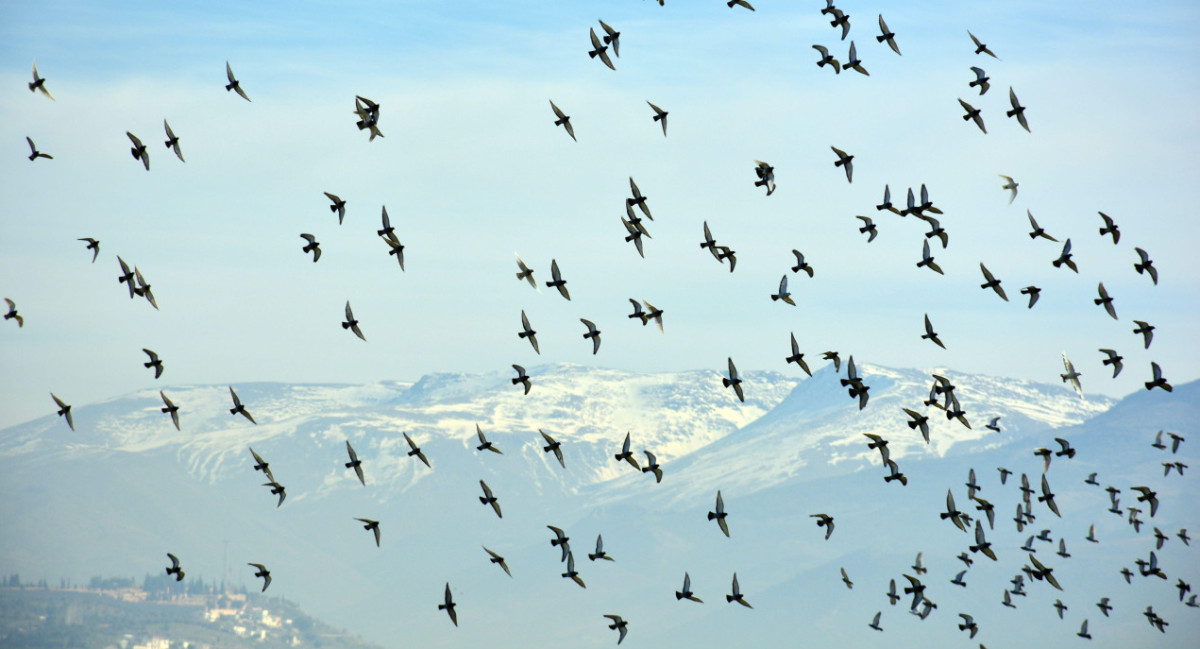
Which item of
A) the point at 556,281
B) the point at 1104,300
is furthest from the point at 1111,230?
the point at 556,281

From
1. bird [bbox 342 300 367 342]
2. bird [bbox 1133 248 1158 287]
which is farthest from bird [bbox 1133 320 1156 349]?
bird [bbox 342 300 367 342]

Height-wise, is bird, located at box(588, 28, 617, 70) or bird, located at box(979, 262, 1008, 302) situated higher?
bird, located at box(588, 28, 617, 70)

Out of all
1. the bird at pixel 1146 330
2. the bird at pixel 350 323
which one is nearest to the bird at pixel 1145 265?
the bird at pixel 1146 330

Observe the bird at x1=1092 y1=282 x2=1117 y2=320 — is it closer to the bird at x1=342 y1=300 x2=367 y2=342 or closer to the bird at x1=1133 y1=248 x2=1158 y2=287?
the bird at x1=1133 y1=248 x2=1158 y2=287

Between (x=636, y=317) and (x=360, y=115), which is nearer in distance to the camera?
(x=360, y=115)

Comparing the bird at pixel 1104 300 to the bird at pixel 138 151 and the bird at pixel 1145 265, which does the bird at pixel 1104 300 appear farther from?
the bird at pixel 138 151

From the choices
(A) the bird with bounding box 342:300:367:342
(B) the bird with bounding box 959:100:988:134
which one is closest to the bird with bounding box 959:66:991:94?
(B) the bird with bounding box 959:100:988:134

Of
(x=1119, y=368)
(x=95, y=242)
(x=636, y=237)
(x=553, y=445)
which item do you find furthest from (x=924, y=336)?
(x=95, y=242)

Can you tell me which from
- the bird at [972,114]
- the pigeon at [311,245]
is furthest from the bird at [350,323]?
the bird at [972,114]

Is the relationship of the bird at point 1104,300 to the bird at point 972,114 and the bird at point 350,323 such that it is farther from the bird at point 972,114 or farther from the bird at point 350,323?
the bird at point 350,323

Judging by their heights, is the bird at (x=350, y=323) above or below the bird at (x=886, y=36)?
below

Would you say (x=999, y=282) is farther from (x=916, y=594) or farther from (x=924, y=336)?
(x=916, y=594)
